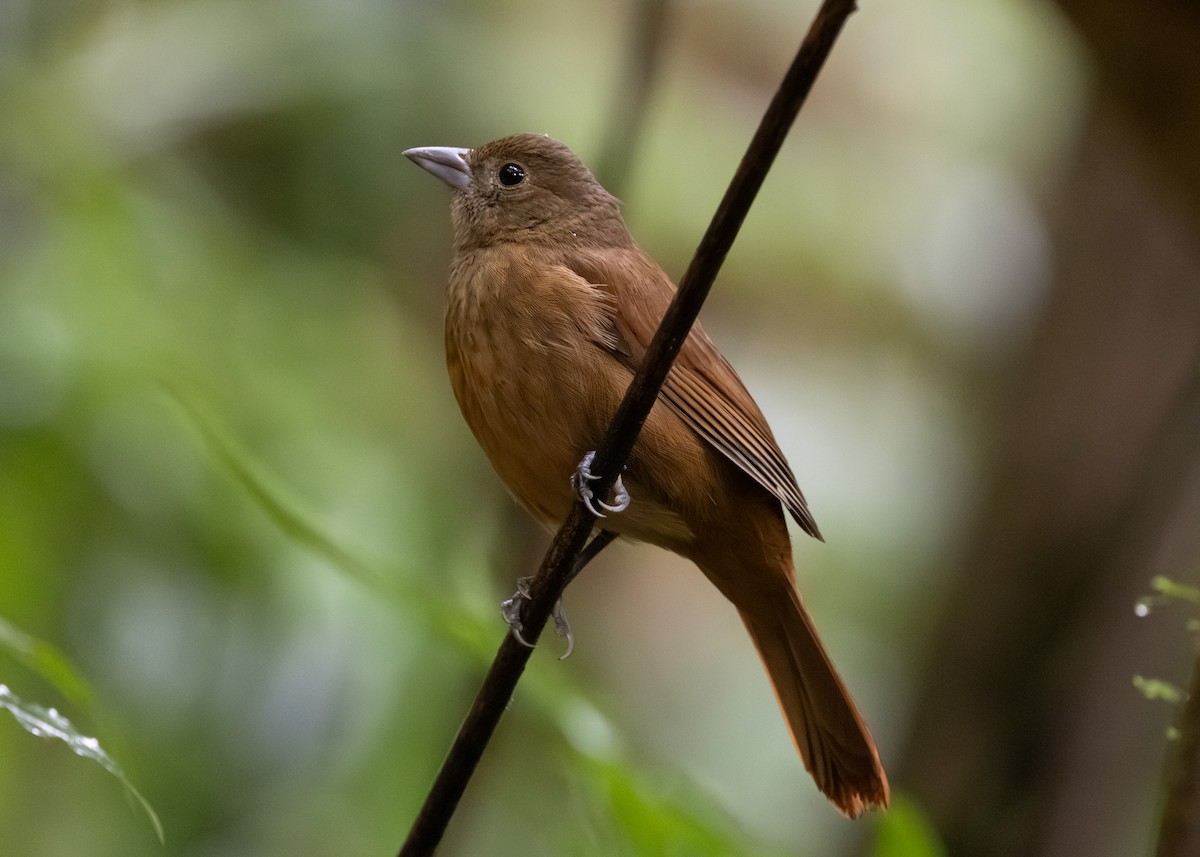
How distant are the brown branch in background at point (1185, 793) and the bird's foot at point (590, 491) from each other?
100 centimetres

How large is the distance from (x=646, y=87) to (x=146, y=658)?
1957mm

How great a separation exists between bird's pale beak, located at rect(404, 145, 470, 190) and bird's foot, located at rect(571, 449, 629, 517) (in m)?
1.08

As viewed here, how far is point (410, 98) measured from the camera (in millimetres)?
4797

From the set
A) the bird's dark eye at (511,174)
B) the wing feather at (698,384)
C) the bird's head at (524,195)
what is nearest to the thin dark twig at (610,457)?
the wing feather at (698,384)

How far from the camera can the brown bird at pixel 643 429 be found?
9.01 ft

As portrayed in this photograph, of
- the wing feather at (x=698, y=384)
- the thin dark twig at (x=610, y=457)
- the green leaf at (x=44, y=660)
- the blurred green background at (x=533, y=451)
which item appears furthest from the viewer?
the blurred green background at (x=533, y=451)

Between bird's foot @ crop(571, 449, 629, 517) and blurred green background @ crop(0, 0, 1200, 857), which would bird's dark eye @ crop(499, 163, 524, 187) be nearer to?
A: blurred green background @ crop(0, 0, 1200, 857)

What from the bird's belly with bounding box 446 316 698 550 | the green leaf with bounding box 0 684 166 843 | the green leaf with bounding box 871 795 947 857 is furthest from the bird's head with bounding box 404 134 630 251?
the green leaf with bounding box 0 684 166 843

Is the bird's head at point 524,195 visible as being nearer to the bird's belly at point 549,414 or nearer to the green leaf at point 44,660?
the bird's belly at point 549,414

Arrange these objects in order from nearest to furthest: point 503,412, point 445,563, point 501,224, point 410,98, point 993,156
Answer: point 503,412 < point 501,224 < point 445,563 < point 410,98 < point 993,156

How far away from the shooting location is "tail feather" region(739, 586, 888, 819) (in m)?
3.00

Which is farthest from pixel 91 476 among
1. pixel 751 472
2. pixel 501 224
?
pixel 751 472

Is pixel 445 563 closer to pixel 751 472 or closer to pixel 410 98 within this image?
pixel 751 472

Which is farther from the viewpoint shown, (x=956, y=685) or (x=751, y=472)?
(x=956, y=685)
